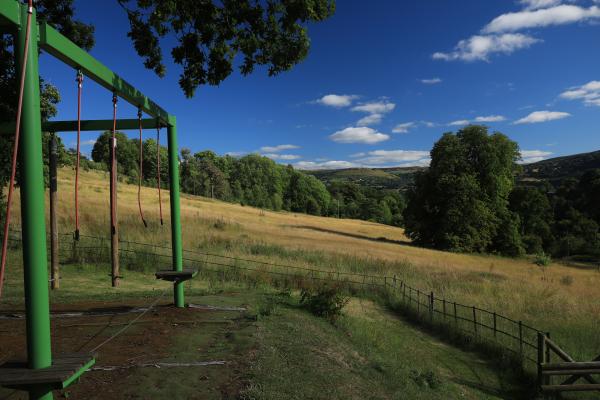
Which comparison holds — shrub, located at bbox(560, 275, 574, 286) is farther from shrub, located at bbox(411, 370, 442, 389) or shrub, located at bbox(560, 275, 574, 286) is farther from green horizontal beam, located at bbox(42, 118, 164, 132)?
green horizontal beam, located at bbox(42, 118, 164, 132)

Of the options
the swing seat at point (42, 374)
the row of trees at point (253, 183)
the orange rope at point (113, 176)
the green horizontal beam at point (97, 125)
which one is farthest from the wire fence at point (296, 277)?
the row of trees at point (253, 183)

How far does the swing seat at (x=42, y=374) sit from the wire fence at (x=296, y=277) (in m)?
12.4

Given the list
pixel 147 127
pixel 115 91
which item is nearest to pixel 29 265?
pixel 115 91

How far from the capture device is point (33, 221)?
3250 millimetres

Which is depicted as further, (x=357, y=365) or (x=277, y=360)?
(x=357, y=365)

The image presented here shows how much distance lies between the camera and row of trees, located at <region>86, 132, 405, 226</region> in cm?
9532

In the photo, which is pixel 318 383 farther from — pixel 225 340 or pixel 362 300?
pixel 362 300

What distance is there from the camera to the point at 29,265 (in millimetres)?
3254

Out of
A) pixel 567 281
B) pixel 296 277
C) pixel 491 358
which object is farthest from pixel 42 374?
pixel 567 281

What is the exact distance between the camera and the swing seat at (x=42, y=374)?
10.3 feet

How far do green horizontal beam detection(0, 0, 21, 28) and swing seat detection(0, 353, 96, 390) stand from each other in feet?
9.07

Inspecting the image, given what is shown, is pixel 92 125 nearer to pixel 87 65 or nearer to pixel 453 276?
pixel 87 65

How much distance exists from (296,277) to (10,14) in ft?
56.0

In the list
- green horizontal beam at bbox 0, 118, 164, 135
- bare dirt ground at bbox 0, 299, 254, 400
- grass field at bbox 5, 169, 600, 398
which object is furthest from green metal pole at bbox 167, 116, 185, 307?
grass field at bbox 5, 169, 600, 398
